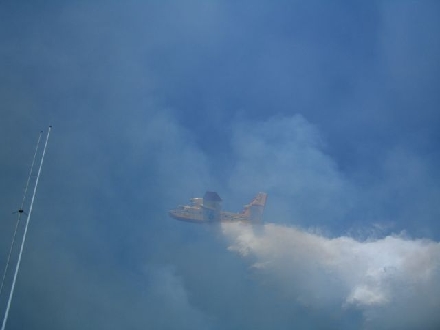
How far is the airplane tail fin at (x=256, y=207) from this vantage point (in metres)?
29.9

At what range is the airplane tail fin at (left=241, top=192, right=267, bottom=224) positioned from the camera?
98.2ft

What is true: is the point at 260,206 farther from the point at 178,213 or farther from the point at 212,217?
the point at 178,213

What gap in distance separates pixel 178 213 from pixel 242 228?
4968mm

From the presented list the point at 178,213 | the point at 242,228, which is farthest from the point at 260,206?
the point at 178,213

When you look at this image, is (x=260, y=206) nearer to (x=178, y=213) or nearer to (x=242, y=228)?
(x=242, y=228)

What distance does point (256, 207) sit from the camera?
30.0 meters

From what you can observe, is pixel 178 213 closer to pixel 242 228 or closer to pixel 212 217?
pixel 212 217

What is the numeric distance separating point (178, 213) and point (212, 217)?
8.53 ft

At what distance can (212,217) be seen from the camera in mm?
30516

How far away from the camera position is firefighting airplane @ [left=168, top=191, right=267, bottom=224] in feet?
98.5

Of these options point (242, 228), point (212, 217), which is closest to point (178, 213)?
point (212, 217)

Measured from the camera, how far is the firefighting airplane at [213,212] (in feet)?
98.5

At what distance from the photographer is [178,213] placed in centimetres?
3012

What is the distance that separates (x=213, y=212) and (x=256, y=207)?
328cm
